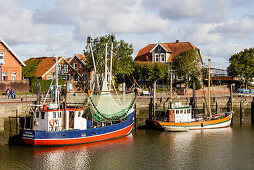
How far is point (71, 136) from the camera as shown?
31.0 metres

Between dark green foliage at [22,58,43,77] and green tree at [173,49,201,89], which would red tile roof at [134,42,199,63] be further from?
dark green foliage at [22,58,43,77]

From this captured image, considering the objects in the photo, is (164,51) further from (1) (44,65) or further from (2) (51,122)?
(2) (51,122)

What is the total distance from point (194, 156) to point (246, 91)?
3802cm

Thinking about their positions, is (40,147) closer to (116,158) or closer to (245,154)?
(116,158)

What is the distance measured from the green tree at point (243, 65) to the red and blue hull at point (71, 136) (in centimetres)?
4208

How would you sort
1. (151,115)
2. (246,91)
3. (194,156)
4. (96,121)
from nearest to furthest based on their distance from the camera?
(194,156), (96,121), (151,115), (246,91)

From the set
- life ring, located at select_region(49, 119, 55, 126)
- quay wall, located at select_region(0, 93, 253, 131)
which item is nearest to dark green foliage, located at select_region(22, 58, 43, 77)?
quay wall, located at select_region(0, 93, 253, 131)

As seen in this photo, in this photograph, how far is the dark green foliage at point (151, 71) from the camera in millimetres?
65750

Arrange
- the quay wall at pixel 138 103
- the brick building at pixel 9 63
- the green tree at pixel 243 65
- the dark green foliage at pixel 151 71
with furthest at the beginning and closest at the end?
the green tree at pixel 243 65 < the dark green foliage at pixel 151 71 < the brick building at pixel 9 63 < the quay wall at pixel 138 103

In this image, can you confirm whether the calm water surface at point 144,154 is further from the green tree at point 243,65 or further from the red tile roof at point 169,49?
the red tile roof at point 169,49

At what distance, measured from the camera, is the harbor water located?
26188mm

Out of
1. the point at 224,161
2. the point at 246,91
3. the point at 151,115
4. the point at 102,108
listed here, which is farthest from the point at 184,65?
the point at 224,161

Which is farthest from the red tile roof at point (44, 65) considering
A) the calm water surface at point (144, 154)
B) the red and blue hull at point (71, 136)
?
the calm water surface at point (144, 154)

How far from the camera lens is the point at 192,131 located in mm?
40375
